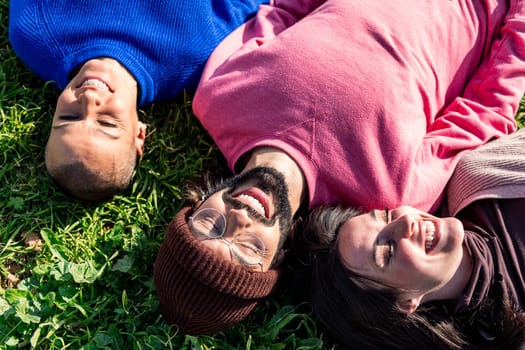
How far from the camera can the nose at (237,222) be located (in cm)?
264

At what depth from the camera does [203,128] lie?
3535mm

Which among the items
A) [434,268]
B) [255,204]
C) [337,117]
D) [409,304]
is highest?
[337,117]

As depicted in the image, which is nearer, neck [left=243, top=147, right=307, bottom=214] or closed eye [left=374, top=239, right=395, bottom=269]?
closed eye [left=374, top=239, right=395, bottom=269]

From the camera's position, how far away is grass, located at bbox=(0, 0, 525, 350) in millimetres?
3023

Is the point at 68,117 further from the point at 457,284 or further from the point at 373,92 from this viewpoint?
the point at 457,284

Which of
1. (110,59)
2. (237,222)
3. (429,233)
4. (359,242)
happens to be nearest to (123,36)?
(110,59)

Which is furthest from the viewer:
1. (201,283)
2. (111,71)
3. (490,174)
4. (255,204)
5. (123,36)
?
(123,36)

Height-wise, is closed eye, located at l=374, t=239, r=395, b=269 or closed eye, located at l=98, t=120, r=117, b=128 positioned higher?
closed eye, located at l=98, t=120, r=117, b=128

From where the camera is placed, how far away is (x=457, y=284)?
282cm

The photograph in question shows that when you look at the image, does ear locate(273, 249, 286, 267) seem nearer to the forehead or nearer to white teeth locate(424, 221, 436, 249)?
the forehead

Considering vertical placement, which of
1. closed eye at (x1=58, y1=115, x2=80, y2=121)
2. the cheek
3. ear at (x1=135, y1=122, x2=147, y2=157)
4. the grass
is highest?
closed eye at (x1=58, y1=115, x2=80, y2=121)

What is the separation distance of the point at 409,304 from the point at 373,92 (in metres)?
1.09

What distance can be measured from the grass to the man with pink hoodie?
1.04 feet

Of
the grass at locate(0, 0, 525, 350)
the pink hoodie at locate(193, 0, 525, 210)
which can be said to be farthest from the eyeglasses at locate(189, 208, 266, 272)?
the grass at locate(0, 0, 525, 350)
